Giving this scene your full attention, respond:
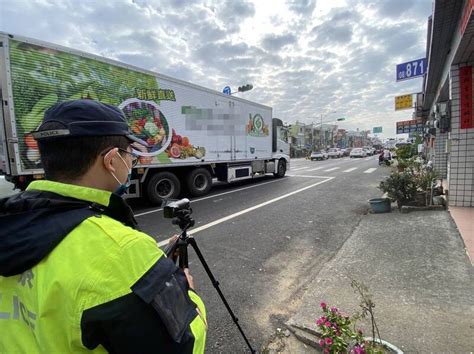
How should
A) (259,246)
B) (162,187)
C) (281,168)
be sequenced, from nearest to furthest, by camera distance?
(259,246), (162,187), (281,168)

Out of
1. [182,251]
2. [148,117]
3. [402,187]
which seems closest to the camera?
[182,251]

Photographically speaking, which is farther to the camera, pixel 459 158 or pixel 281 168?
pixel 281 168

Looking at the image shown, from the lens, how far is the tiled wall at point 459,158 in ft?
20.7

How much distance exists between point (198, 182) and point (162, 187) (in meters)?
1.63

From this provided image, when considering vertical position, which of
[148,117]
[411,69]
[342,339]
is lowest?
[342,339]

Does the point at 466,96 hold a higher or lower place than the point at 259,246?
higher

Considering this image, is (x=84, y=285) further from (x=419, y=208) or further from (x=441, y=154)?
(x=441, y=154)

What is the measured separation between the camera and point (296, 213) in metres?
7.32

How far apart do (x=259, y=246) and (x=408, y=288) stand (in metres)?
2.33

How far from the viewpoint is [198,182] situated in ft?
32.8

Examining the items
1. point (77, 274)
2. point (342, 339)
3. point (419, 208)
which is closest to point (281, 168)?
point (419, 208)

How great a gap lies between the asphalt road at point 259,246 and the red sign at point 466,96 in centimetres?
300

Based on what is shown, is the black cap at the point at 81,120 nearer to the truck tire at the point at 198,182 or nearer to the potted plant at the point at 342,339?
the potted plant at the point at 342,339

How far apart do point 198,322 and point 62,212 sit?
21.8 inches
